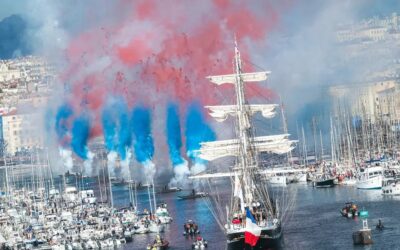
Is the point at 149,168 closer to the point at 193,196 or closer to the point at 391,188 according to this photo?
the point at 193,196

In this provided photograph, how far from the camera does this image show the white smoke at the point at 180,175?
291 feet

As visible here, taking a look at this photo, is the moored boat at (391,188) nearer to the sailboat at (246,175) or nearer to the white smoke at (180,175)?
the sailboat at (246,175)

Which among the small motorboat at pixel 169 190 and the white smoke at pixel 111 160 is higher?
the white smoke at pixel 111 160

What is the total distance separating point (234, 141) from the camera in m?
59.5

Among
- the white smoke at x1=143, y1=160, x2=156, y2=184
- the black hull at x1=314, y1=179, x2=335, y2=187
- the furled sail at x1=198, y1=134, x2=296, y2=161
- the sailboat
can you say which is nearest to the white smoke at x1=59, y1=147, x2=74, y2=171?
the white smoke at x1=143, y1=160, x2=156, y2=184

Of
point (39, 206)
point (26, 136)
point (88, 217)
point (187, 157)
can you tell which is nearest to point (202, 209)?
point (88, 217)

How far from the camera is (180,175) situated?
294 feet

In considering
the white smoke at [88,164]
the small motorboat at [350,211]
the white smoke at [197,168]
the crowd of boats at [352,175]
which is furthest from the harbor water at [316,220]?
the white smoke at [88,164]

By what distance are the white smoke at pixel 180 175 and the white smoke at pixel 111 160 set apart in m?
9.35

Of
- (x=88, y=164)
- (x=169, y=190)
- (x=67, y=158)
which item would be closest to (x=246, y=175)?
(x=169, y=190)

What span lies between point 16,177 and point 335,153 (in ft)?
136

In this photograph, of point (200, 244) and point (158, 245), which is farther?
point (158, 245)

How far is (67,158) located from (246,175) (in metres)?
61.9

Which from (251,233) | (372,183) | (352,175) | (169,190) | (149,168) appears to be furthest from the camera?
(149,168)
